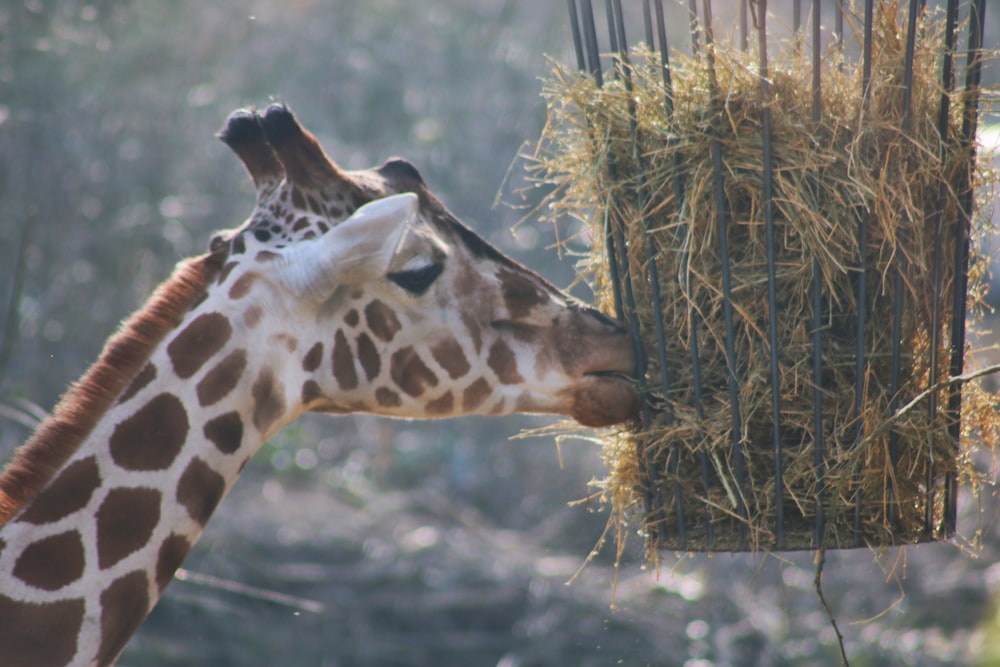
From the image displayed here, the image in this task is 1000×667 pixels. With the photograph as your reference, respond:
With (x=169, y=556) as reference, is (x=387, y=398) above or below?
above

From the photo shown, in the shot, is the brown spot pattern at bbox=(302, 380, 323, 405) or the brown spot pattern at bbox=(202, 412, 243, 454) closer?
the brown spot pattern at bbox=(202, 412, 243, 454)

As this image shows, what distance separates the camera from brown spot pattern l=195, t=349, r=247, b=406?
2639mm

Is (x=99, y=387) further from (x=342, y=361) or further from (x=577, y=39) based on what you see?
(x=577, y=39)

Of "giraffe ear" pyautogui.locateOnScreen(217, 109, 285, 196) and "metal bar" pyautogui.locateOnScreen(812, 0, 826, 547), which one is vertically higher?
"giraffe ear" pyautogui.locateOnScreen(217, 109, 285, 196)

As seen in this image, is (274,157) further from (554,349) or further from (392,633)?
(392,633)

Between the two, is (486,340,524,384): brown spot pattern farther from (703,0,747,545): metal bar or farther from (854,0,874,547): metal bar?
(854,0,874,547): metal bar

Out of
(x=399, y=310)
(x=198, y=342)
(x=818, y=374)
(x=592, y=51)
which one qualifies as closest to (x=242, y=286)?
(x=198, y=342)

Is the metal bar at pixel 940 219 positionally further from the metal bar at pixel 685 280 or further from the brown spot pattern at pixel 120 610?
the brown spot pattern at pixel 120 610

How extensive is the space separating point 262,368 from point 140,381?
298 mm

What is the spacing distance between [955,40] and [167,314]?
2138 millimetres

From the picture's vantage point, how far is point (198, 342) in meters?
2.66

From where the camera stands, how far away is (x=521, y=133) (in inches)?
500

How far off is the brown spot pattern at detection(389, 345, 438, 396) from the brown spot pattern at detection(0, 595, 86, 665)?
0.99 metres

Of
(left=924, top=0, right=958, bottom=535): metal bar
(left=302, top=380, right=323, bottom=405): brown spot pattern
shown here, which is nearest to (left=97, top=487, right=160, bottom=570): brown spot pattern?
(left=302, top=380, right=323, bottom=405): brown spot pattern
